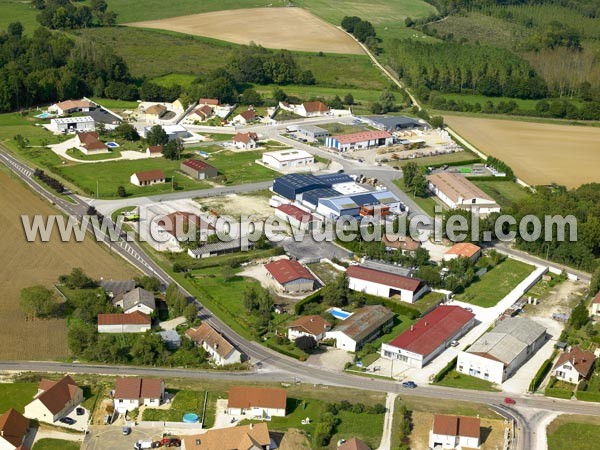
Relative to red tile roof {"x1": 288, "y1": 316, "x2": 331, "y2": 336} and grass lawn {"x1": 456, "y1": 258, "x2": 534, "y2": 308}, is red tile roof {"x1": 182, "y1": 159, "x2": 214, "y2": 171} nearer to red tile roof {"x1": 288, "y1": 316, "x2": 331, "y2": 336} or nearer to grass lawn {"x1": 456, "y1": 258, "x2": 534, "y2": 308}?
grass lawn {"x1": 456, "y1": 258, "x2": 534, "y2": 308}

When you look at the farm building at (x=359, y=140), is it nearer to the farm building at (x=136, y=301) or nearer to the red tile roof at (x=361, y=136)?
the red tile roof at (x=361, y=136)

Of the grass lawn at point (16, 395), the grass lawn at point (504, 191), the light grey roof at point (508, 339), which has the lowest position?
the grass lawn at point (16, 395)

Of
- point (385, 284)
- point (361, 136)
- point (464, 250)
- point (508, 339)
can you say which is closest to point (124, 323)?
point (385, 284)

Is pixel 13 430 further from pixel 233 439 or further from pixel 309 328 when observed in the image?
pixel 309 328

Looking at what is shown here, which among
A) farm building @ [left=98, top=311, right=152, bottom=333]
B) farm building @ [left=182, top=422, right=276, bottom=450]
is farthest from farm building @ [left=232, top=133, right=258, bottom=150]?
farm building @ [left=182, top=422, right=276, bottom=450]

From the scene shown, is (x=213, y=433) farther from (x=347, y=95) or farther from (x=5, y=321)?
(x=347, y=95)

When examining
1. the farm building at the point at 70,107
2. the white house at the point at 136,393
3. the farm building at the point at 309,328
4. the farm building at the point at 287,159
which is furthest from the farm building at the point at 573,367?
the farm building at the point at 70,107
